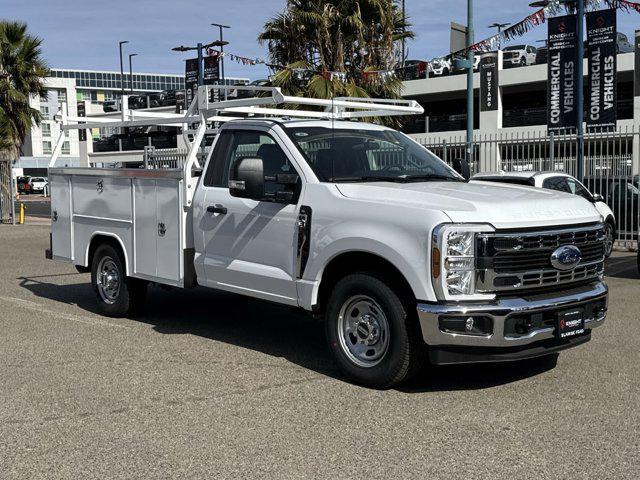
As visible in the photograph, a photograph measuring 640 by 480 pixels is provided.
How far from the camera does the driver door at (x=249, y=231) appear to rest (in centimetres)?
661

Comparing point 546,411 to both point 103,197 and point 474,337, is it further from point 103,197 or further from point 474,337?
point 103,197

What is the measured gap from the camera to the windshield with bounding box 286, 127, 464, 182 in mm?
6652

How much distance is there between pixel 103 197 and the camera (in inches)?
346

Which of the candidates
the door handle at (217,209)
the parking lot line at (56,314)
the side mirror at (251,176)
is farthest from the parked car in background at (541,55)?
the side mirror at (251,176)

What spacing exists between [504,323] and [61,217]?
6.03m

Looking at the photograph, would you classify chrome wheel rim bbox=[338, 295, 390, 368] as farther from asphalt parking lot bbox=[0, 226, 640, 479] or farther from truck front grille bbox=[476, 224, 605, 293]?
truck front grille bbox=[476, 224, 605, 293]

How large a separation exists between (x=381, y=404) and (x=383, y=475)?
51.4 inches

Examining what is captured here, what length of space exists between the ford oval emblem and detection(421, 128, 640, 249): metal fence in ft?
34.9

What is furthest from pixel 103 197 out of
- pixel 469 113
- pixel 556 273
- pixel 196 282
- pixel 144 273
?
pixel 469 113

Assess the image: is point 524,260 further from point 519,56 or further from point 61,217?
point 519,56

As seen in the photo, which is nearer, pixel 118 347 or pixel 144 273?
pixel 118 347

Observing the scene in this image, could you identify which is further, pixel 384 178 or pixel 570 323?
pixel 384 178

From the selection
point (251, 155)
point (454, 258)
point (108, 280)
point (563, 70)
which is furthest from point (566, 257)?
point (563, 70)

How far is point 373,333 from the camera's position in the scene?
19.6ft
